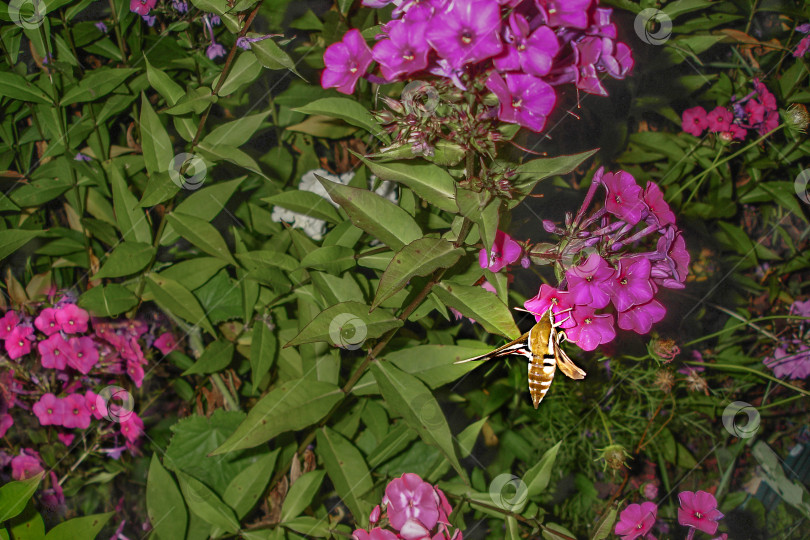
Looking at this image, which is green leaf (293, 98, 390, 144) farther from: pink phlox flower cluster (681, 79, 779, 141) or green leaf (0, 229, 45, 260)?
pink phlox flower cluster (681, 79, 779, 141)

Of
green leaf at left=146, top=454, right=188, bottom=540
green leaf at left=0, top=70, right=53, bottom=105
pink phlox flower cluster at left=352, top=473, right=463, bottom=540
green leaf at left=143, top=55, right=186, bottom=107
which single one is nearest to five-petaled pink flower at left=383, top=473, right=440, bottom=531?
pink phlox flower cluster at left=352, top=473, right=463, bottom=540

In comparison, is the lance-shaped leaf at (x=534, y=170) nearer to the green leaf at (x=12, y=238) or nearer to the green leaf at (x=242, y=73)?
the green leaf at (x=242, y=73)

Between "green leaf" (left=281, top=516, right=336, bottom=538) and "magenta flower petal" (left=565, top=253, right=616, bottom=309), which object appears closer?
"magenta flower petal" (left=565, top=253, right=616, bottom=309)

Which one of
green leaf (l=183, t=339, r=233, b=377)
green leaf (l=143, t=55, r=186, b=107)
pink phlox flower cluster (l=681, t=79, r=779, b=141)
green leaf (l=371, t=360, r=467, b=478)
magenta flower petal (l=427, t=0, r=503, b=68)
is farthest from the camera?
pink phlox flower cluster (l=681, t=79, r=779, b=141)

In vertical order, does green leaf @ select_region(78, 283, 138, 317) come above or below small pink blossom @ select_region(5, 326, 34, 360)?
above

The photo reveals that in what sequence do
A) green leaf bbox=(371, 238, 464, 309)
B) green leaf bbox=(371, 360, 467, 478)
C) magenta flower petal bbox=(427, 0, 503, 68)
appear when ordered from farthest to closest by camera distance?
green leaf bbox=(371, 360, 467, 478), green leaf bbox=(371, 238, 464, 309), magenta flower petal bbox=(427, 0, 503, 68)

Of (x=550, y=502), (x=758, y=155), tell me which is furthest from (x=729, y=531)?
(x=758, y=155)

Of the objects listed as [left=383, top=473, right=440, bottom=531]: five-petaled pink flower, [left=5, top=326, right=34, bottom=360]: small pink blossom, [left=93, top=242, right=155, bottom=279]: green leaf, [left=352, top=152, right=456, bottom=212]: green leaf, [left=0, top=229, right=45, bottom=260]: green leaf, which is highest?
[left=352, top=152, right=456, bottom=212]: green leaf
